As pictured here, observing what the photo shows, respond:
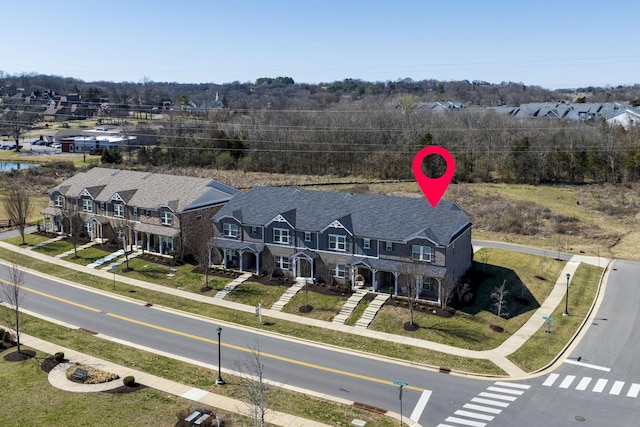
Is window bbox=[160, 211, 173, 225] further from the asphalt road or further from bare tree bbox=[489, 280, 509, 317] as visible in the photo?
bare tree bbox=[489, 280, 509, 317]

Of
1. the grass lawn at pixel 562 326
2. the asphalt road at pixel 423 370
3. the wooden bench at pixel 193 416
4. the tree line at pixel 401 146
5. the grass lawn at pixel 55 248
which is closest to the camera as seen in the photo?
the wooden bench at pixel 193 416

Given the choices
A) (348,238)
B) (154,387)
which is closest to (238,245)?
(348,238)

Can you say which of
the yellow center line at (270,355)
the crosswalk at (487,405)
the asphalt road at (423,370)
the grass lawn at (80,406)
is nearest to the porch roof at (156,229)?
the asphalt road at (423,370)

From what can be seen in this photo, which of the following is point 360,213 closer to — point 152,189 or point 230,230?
point 230,230

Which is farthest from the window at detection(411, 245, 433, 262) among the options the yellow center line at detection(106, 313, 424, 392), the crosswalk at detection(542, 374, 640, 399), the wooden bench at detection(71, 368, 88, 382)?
the wooden bench at detection(71, 368, 88, 382)

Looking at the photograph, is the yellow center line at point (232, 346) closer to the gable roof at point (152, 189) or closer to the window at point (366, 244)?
the window at point (366, 244)

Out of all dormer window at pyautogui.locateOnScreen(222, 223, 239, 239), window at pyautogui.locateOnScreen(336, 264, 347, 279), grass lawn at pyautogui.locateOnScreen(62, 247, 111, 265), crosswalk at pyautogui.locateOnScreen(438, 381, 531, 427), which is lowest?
crosswalk at pyautogui.locateOnScreen(438, 381, 531, 427)
